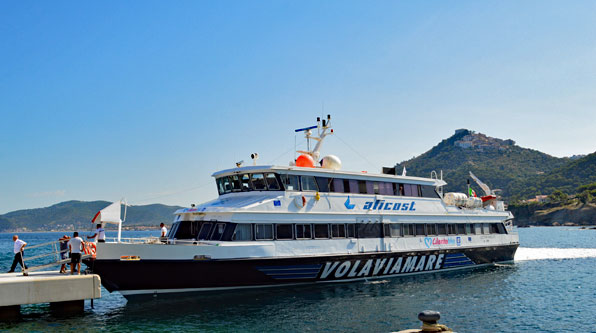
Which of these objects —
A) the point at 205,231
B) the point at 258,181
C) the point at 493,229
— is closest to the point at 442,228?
the point at 493,229

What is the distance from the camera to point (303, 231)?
698 inches

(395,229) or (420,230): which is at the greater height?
(395,229)

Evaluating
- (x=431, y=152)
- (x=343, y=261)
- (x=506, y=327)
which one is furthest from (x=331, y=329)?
(x=431, y=152)

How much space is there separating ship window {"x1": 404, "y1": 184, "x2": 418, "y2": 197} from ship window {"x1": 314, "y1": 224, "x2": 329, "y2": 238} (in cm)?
545

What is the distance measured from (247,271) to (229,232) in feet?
5.09

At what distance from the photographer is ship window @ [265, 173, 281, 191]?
58.1 ft

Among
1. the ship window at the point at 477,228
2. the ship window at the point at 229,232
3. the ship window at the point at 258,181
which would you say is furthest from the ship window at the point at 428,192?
the ship window at the point at 229,232

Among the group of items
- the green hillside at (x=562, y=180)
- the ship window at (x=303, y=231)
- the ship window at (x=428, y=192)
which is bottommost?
the ship window at (x=303, y=231)

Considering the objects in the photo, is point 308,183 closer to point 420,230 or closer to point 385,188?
point 385,188

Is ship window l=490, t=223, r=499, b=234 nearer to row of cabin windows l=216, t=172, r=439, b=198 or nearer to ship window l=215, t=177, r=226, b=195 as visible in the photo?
row of cabin windows l=216, t=172, r=439, b=198

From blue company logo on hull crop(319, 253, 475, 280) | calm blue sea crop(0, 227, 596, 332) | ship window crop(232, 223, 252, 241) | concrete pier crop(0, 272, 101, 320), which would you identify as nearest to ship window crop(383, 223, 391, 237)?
blue company logo on hull crop(319, 253, 475, 280)

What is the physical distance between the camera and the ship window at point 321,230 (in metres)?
18.1

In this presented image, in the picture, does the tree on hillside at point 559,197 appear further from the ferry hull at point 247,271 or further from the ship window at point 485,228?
the ferry hull at point 247,271

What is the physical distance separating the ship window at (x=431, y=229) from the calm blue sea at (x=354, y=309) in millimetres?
2635
